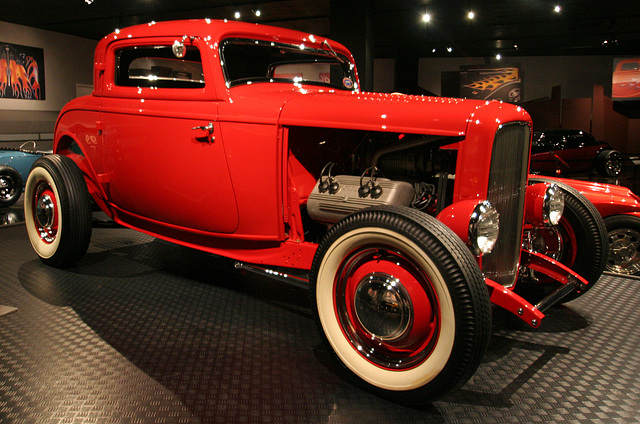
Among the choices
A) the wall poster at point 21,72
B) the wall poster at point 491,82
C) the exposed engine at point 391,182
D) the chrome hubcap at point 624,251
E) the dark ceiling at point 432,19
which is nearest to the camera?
the exposed engine at point 391,182

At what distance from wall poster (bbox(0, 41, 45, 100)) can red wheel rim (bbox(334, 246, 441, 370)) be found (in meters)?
9.71

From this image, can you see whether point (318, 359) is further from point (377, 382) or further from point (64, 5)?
point (64, 5)

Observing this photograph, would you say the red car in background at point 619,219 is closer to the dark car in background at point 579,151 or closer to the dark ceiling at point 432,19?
the dark ceiling at point 432,19

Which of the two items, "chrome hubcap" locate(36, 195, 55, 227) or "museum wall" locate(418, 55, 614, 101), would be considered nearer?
"chrome hubcap" locate(36, 195, 55, 227)

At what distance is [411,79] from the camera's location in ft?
41.4

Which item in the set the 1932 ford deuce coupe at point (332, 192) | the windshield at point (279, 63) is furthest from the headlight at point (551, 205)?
the windshield at point (279, 63)

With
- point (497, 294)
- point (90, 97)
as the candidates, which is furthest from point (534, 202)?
point (90, 97)

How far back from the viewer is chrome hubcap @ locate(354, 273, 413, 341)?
1723 mm

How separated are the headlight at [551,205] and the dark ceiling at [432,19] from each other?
5695 millimetres

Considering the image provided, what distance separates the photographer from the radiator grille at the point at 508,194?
1.97 meters

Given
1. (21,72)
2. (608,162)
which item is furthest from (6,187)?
(608,162)

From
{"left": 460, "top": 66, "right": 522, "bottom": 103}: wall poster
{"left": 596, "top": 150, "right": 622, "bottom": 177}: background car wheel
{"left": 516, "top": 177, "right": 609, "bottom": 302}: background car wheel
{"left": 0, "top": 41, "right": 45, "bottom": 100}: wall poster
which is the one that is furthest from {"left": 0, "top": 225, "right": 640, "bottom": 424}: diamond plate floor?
{"left": 0, "top": 41, "right": 45, "bottom": 100}: wall poster

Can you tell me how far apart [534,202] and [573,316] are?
0.72 metres

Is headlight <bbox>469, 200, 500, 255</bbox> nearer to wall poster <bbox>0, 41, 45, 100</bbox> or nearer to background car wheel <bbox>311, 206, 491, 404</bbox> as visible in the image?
background car wheel <bbox>311, 206, 491, 404</bbox>
